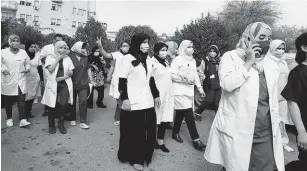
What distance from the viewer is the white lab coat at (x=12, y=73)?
560cm

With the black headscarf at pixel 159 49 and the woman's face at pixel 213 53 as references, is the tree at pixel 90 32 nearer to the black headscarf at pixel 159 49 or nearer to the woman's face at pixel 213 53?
the woman's face at pixel 213 53

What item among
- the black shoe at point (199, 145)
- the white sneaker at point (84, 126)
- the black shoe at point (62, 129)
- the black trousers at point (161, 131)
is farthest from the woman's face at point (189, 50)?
the black shoe at point (62, 129)

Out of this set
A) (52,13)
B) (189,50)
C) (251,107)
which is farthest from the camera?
(52,13)

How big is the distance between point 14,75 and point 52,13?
50598 millimetres

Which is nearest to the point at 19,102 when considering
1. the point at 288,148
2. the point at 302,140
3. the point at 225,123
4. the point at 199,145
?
the point at 199,145

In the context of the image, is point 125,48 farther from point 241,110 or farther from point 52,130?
point 241,110

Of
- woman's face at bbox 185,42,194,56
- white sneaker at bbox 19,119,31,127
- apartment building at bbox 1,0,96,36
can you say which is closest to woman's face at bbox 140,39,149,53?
woman's face at bbox 185,42,194,56

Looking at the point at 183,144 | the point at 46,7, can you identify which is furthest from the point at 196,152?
the point at 46,7

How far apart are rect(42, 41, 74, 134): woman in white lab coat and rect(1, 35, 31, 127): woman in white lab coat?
601 mm

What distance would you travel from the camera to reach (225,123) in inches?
115

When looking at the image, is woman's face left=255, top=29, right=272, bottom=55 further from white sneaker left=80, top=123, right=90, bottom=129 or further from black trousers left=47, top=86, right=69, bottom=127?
white sneaker left=80, top=123, right=90, bottom=129

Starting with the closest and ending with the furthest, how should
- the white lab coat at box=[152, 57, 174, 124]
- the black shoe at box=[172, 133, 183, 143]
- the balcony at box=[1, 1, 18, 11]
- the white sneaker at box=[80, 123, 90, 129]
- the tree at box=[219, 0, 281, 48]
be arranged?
the white lab coat at box=[152, 57, 174, 124]
the black shoe at box=[172, 133, 183, 143]
the white sneaker at box=[80, 123, 90, 129]
the tree at box=[219, 0, 281, 48]
the balcony at box=[1, 1, 18, 11]

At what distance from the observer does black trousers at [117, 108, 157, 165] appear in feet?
13.1

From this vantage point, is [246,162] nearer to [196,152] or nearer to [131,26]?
[196,152]
